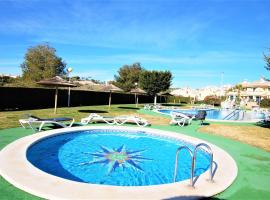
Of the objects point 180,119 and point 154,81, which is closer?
point 180,119

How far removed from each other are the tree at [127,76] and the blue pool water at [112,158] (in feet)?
177

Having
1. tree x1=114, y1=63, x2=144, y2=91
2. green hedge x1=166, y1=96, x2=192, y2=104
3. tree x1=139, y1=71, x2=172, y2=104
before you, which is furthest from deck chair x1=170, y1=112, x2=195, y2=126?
tree x1=114, y1=63, x2=144, y2=91

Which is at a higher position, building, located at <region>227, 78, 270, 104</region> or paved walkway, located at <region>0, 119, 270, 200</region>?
building, located at <region>227, 78, 270, 104</region>

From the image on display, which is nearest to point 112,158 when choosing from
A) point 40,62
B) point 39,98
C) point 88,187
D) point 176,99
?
point 88,187

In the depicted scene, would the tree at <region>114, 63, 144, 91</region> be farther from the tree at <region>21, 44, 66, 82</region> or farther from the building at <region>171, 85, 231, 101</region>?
the tree at <region>21, 44, 66, 82</region>

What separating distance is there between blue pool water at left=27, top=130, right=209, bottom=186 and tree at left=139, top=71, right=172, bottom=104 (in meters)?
27.1

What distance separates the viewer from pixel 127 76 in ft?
226

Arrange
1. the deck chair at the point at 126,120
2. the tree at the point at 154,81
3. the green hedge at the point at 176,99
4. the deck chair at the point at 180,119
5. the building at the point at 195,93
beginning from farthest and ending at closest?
the building at the point at 195,93
the green hedge at the point at 176,99
the tree at the point at 154,81
the deck chair at the point at 180,119
the deck chair at the point at 126,120

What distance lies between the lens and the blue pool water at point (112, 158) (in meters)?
7.05

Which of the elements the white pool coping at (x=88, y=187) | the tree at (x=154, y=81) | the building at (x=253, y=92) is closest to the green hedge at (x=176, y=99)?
the building at (x=253, y=92)

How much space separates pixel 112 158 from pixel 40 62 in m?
54.2

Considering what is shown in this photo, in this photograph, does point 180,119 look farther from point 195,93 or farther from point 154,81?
point 195,93

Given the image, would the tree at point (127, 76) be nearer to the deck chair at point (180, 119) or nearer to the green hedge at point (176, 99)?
the green hedge at point (176, 99)

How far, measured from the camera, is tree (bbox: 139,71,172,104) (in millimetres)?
39156
